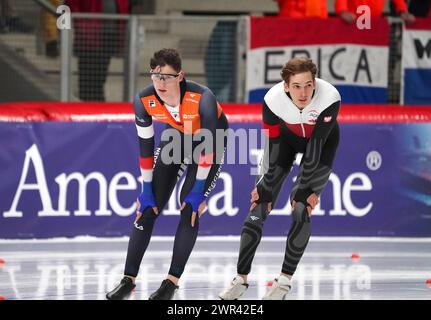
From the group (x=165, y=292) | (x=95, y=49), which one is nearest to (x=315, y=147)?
(x=165, y=292)

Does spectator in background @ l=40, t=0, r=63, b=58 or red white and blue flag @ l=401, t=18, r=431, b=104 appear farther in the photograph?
red white and blue flag @ l=401, t=18, r=431, b=104

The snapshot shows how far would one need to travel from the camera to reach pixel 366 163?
10992mm

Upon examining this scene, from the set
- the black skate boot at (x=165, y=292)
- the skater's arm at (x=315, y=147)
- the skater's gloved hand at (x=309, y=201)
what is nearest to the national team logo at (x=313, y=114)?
the skater's arm at (x=315, y=147)

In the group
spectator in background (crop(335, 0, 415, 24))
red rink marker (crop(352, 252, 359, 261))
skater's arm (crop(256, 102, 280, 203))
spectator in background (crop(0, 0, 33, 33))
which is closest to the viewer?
skater's arm (crop(256, 102, 280, 203))

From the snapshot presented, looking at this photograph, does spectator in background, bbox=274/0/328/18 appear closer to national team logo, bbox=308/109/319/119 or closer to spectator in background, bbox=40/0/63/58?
spectator in background, bbox=40/0/63/58

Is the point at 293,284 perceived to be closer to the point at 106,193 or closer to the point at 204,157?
the point at 204,157

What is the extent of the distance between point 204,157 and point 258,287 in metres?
1.33

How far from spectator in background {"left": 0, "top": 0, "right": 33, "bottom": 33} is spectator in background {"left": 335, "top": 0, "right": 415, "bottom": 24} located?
10.9 feet

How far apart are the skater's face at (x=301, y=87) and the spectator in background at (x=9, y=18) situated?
15.0ft

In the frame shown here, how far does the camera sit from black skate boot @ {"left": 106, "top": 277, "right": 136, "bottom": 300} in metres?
7.56

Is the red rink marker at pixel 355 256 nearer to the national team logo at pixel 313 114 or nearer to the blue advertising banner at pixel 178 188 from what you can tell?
the blue advertising banner at pixel 178 188

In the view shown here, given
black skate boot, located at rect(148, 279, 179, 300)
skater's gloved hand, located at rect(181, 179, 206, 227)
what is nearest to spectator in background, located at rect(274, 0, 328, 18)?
skater's gloved hand, located at rect(181, 179, 206, 227)
